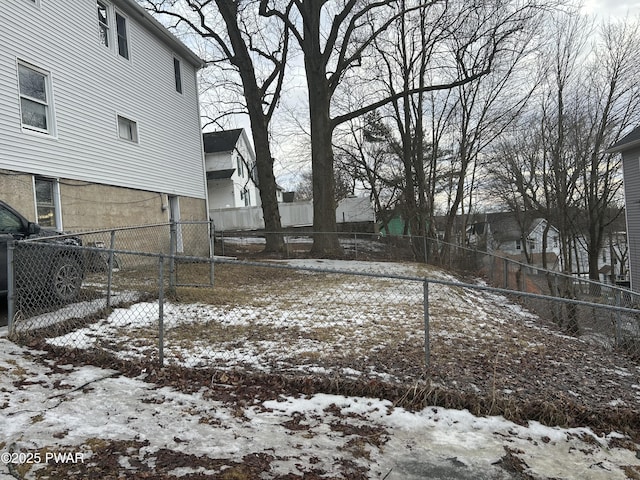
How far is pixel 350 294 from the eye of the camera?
888 centimetres

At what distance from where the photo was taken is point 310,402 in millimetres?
Result: 3738

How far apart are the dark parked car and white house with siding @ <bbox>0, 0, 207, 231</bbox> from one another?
362cm

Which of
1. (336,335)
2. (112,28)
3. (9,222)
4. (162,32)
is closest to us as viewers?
(336,335)

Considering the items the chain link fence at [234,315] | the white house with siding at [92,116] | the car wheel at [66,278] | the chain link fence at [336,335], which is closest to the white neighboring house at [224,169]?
the white house with siding at [92,116]

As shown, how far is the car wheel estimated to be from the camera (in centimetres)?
584

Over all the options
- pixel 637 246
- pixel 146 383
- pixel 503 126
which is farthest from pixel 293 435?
pixel 503 126

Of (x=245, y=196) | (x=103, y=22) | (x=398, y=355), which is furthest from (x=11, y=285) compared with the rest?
(x=245, y=196)

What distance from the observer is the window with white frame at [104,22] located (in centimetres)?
1205

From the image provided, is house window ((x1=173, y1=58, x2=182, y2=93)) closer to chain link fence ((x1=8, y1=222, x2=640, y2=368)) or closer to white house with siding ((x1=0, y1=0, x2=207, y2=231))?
white house with siding ((x1=0, y1=0, x2=207, y2=231))

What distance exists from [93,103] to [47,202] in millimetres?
3149

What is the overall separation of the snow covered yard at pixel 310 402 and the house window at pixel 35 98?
6.05 metres

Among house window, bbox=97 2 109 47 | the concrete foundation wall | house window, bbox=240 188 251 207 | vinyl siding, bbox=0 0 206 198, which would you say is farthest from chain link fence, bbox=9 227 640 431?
house window, bbox=240 188 251 207

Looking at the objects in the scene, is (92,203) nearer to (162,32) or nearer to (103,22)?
(103,22)

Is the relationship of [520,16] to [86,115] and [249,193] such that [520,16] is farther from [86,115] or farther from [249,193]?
[249,193]
